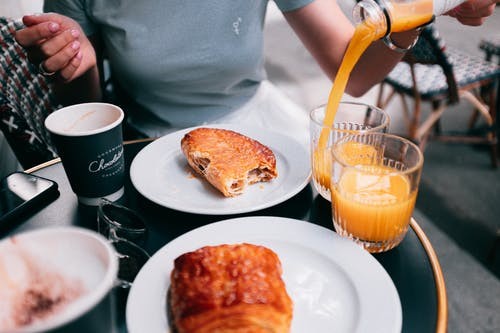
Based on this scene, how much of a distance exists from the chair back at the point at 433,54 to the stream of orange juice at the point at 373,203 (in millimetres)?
1407

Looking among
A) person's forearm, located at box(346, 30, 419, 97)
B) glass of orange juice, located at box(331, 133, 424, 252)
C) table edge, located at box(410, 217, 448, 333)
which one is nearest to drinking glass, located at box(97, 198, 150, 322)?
glass of orange juice, located at box(331, 133, 424, 252)

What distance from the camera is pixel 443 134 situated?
8.86ft

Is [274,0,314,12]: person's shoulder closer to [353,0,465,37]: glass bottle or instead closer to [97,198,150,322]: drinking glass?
[353,0,465,37]: glass bottle

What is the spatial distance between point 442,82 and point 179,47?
160 cm

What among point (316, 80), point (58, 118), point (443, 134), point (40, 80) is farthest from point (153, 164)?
point (316, 80)

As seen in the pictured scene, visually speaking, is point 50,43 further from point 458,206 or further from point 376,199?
point 458,206

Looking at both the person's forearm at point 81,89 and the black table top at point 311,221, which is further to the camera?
the person's forearm at point 81,89

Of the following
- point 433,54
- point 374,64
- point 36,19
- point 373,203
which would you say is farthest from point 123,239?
point 433,54

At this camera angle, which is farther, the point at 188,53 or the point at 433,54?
the point at 433,54

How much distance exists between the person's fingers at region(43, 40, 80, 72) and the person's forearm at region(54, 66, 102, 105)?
0.33 m

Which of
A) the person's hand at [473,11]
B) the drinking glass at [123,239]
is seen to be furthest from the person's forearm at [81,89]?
the person's hand at [473,11]

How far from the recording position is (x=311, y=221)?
2.80 feet

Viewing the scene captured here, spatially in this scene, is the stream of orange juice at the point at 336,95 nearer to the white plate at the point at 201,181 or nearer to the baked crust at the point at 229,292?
the white plate at the point at 201,181

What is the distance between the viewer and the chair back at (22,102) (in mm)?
1152
